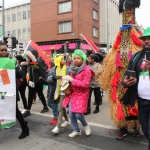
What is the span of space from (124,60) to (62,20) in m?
25.4

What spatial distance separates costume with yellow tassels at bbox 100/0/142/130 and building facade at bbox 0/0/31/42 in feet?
113

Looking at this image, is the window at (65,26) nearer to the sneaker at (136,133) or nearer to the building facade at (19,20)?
the building facade at (19,20)

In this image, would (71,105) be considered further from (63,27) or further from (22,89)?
(63,27)

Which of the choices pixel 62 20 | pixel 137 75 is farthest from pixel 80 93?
pixel 62 20

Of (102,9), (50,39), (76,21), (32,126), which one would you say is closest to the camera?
(32,126)

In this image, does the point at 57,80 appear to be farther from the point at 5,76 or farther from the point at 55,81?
the point at 5,76

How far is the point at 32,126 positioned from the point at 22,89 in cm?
137

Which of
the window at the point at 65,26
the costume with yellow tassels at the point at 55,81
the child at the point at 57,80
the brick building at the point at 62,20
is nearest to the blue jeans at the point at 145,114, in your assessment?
the child at the point at 57,80

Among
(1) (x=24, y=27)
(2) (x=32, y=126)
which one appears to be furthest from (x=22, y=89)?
(1) (x=24, y=27)

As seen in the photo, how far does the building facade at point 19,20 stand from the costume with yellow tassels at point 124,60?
3435 centimetres

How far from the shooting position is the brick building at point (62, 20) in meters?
26.7

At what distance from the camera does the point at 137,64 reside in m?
2.70

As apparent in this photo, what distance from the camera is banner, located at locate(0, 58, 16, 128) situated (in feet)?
11.7

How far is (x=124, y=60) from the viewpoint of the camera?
3.67 m
